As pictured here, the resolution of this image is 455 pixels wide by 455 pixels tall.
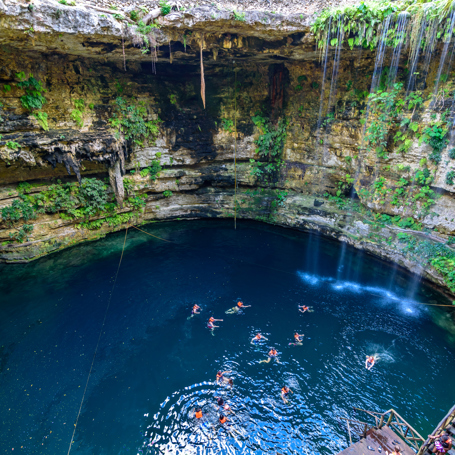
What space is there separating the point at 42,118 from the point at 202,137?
863 centimetres

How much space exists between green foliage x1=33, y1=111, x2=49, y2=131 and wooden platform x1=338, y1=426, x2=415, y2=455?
16.4 metres

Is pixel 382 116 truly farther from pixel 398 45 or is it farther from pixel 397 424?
pixel 397 424

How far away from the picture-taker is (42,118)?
13.4 m

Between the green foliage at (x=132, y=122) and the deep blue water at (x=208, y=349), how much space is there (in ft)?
21.5

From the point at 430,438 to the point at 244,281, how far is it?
8546 millimetres

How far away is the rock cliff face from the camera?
12242 millimetres

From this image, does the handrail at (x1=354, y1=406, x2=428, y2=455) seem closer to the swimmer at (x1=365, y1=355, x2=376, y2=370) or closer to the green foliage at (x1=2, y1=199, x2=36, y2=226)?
the swimmer at (x1=365, y1=355, x2=376, y2=370)

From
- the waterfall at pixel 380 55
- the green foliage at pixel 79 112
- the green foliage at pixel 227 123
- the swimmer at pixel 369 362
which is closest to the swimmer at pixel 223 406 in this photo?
the swimmer at pixel 369 362

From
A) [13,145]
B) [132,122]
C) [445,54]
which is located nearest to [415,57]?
[445,54]

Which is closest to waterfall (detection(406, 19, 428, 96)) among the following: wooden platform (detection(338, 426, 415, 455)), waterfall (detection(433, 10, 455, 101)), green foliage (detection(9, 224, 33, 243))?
waterfall (detection(433, 10, 455, 101))

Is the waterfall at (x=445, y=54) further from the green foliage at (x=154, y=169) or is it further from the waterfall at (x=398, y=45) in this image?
the green foliage at (x=154, y=169)

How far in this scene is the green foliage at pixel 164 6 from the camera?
1137 centimetres

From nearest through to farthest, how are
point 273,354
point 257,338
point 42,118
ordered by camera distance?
point 273,354, point 257,338, point 42,118

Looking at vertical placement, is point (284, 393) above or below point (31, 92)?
below
